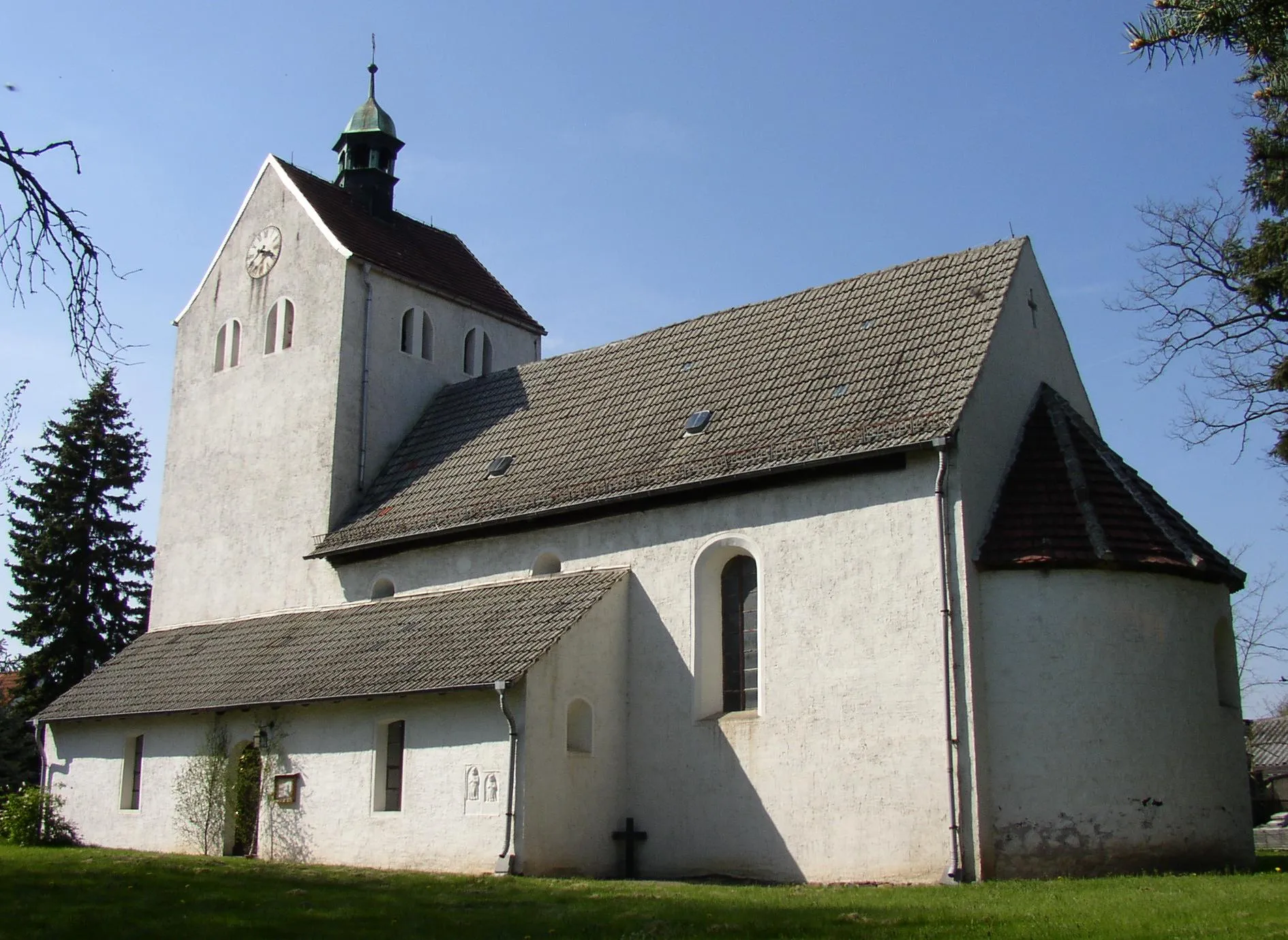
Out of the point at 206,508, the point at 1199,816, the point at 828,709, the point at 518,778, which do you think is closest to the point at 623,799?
the point at 518,778

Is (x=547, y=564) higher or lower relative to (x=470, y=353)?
lower

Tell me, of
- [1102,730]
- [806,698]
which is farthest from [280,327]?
[1102,730]

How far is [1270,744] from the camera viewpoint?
51.9 metres

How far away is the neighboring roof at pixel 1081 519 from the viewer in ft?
58.2

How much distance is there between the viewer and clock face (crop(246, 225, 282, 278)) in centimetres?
2909

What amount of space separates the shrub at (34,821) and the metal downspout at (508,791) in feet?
35.7

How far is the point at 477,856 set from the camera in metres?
18.8

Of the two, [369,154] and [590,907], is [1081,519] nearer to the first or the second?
[590,907]

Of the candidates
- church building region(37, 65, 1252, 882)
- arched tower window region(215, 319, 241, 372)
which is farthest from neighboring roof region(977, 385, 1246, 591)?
arched tower window region(215, 319, 241, 372)

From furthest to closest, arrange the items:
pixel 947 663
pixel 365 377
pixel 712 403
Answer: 1. pixel 365 377
2. pixel 712 403
3. pixel 947 663

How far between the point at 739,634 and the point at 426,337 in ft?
39.5

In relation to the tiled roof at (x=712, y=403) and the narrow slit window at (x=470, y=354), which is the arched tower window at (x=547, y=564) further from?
the narrow slit window at (x=470, y=354)

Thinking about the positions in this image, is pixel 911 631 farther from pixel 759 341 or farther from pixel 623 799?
pixel 759 341

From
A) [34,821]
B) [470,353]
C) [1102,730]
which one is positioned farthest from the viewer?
[470,353]
